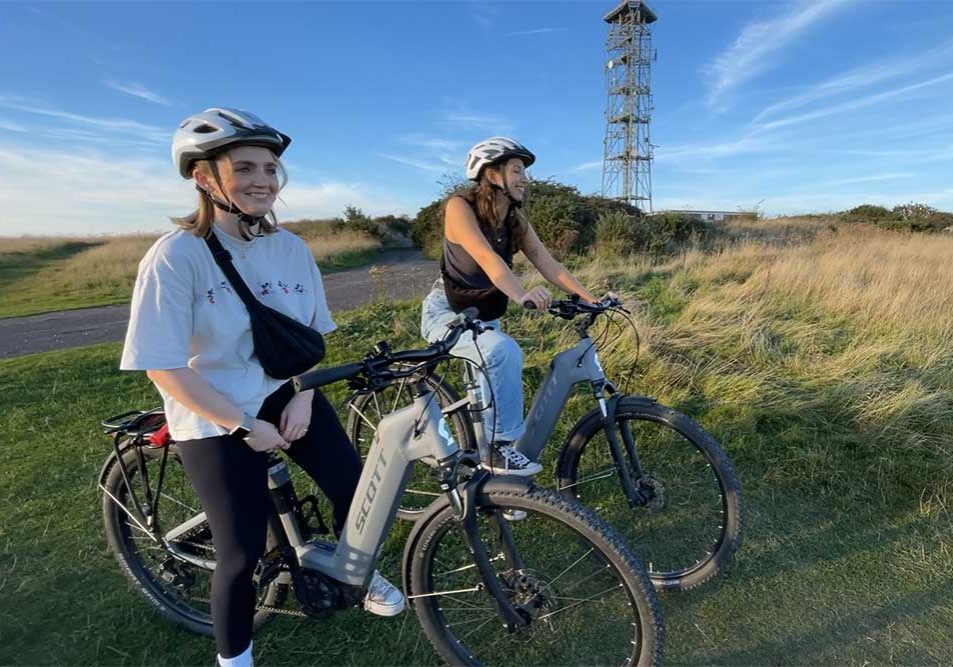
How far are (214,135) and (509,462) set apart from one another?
80.4 inches

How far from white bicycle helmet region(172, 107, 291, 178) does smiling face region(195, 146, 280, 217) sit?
0.11 feet

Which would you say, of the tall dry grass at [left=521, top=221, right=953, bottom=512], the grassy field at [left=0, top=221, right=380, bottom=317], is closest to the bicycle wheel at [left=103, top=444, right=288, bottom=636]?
the tall dry grass at [left=521, top=221, right=953, bottom=512]

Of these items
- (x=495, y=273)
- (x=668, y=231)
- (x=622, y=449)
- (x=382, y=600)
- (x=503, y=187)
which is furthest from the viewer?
(x=668, y=231)

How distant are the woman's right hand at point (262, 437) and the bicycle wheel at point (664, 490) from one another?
158 cm

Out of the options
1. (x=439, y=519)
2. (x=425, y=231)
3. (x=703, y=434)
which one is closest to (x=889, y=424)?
(x=703, y=434)

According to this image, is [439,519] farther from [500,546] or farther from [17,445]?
[17,445]

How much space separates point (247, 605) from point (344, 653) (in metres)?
0.59

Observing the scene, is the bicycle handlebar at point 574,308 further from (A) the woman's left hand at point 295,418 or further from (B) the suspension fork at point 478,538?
(A) the woman's left hand at point 295,418

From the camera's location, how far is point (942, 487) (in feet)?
11.2

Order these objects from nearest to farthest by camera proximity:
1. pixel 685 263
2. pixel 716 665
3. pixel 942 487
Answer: pixel 716 665
pixel 942 487
pixel 685 263

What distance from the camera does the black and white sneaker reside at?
2.87 m

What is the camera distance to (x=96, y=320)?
10891 mm

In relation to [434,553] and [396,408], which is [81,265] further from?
[434,553]

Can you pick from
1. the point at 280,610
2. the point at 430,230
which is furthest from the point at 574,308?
the point at 430,230
